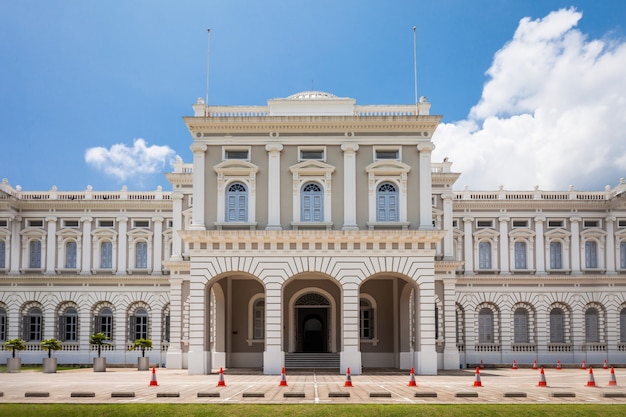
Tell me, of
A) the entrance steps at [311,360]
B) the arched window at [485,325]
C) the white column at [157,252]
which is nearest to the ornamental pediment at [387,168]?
the entrance steps at [311,360]

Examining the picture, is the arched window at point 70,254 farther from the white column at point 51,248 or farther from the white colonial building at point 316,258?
the white column at point 51,248

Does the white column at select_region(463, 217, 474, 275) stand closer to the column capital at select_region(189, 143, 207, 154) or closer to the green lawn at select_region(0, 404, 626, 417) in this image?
the column capital at select_region(189, 143, 207, 154)

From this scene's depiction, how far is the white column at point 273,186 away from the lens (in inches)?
1389

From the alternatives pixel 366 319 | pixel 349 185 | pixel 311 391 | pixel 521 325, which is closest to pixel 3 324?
pixel 366 319

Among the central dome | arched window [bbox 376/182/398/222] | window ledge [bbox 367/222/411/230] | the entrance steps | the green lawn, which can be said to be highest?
the central dome

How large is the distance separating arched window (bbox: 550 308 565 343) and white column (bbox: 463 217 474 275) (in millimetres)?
6816

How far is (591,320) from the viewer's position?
51.6 m

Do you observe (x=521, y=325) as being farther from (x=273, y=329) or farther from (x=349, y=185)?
(x=273, y=329)

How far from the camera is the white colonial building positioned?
34.5 m

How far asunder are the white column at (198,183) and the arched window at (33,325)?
921 inches

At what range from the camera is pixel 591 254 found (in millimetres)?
52312

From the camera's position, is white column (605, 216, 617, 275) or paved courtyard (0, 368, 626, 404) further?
white column (605, 216, 617, 275)

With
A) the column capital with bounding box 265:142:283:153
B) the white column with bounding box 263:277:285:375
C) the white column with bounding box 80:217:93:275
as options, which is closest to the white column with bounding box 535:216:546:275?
the column capital with bounding box 265:142:283:153

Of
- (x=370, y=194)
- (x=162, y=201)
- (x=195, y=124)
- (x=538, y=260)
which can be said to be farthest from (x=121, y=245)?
(x=538, y=260)
